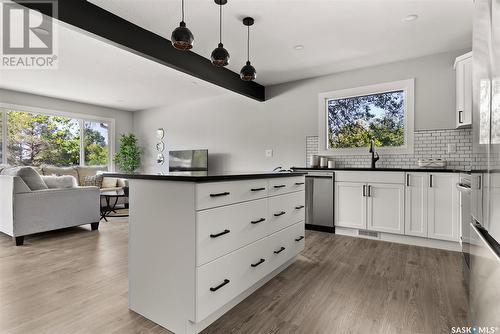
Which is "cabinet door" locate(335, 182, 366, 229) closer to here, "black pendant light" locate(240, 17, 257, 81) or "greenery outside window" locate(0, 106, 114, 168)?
"black pendant light" locate(240, 17, 257, 81)

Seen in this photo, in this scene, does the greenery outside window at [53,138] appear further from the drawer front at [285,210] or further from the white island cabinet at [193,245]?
the drawer front at [285,210]

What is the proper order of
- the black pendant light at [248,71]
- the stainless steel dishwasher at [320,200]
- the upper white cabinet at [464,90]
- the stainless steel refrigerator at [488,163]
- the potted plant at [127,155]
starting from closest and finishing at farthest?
the stainless steel refrigerator at [488,163] → the black pendant light at [248,71] → the upper white cabinet at [464,90] → the stainless steel dishwasher at [320,200] → the potted plant at [127,155]

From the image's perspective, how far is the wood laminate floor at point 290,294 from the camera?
163 cm

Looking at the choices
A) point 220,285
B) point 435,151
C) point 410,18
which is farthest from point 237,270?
point 435,151

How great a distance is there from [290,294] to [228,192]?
986mm

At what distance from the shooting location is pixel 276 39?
3.21 m

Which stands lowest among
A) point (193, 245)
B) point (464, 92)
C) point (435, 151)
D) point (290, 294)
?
point (290, 294)

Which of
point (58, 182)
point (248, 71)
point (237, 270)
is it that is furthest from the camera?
point (58, 182)

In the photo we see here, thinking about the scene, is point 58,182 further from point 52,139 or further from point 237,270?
point 237,270

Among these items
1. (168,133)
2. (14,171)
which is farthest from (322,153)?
(14,171)

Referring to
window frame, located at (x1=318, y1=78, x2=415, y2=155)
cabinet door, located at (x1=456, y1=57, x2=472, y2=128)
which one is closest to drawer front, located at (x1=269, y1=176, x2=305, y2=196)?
window frame, located at (x1=318, y1=78, x2=415, y2=155)

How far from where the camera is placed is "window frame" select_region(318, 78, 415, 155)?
12.3 ft

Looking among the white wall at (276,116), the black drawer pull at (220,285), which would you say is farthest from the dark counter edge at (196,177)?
the white wall at (276,116)

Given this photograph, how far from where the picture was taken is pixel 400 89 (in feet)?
12.5
